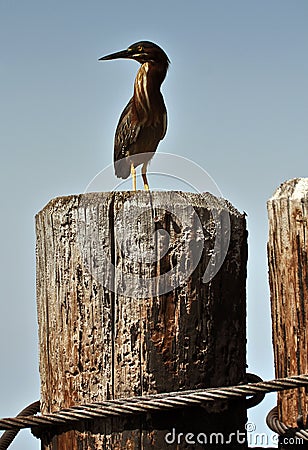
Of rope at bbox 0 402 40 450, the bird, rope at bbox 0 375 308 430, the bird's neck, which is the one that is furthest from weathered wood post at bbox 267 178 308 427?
the bird's neck

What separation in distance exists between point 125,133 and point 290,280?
2.07m

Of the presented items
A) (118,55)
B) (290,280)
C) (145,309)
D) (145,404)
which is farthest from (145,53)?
(145,404)

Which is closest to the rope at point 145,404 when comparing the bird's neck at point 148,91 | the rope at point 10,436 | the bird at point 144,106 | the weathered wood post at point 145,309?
the weathered wood post at point 145,309

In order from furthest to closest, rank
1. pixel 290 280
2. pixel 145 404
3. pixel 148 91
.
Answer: pixel 148 91 < pixel 290 280 < pixel 145 404

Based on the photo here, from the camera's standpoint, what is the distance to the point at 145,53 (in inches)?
170

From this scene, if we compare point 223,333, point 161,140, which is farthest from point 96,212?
point 161,140

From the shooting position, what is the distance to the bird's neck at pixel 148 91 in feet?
14.1

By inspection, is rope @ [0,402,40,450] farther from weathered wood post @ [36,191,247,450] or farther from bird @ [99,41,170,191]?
bird @ [99,41,170,191]

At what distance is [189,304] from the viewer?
2.30 meters

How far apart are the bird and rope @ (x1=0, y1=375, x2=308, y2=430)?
202 centimetres

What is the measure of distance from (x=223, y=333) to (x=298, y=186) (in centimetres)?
65

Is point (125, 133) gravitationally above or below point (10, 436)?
above

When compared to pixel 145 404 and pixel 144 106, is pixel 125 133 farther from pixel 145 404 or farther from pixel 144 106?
pixel 145 404

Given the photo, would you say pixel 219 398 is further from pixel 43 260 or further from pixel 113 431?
pixel 43 260
